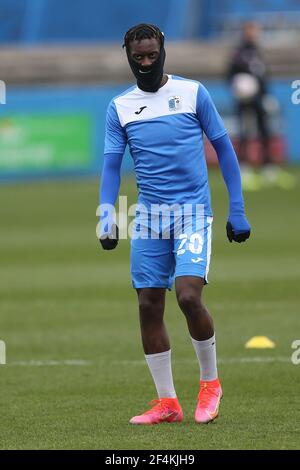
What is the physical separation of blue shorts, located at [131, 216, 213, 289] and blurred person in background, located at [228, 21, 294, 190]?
56.0 ft

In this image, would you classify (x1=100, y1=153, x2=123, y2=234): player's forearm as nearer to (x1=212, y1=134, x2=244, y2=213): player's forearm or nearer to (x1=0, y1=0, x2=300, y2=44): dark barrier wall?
(x1=212, y1=134, x2=244, y2=213): player's forearm

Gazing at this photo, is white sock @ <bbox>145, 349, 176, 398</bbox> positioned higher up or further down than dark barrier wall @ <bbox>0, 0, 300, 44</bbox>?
further down

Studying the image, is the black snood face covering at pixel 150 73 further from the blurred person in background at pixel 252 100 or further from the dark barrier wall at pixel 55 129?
the dark barrier wall at pixel 55 129

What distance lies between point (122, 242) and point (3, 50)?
13.7 metres

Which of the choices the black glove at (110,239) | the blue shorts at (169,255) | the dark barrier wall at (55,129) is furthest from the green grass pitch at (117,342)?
the dark barrier wall at (55,129)

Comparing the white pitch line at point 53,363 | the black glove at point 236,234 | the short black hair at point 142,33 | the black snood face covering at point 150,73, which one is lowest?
the white pitch line at point 53,363

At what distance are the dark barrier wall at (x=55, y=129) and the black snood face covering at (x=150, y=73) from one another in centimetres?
1989

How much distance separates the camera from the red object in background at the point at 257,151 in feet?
95.9

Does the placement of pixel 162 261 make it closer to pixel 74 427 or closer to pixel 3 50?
pixel 74 427

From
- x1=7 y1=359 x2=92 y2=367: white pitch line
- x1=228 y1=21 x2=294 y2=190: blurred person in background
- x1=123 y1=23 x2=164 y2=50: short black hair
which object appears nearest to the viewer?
x1=123 y1=23 x2=164 y2=50: short black hair

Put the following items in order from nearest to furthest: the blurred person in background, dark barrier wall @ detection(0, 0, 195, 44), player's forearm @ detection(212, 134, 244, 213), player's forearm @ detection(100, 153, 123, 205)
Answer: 1. player's forearm @ detection(212, 134, 244, 213)
2. player's forearm @ detection(100, 153, 123, 205)
3. the blurred person in background
4. dark barrier wall @ detection(0, 0, 195, 44)

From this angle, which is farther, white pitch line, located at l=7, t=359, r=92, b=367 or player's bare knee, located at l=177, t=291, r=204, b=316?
white pitch line, located at l=7, t=359, r=92, b=367

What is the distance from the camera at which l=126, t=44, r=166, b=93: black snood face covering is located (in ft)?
26.2

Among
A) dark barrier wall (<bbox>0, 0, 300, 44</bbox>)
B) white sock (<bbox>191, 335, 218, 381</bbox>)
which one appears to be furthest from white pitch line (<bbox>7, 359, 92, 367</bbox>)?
dark barrier wall (<bbox>0, 0, 300, 44</bbox>)
